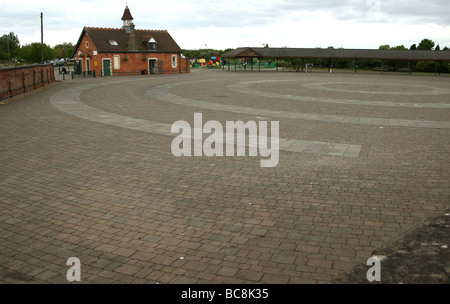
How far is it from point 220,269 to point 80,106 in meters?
16.8

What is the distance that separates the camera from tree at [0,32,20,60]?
124062 millimetres

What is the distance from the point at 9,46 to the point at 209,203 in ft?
494

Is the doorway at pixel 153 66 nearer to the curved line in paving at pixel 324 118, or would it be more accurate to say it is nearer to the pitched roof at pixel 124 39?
the pitched roof at pixel 124 39

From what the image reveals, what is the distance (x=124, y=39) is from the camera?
53.1 metres

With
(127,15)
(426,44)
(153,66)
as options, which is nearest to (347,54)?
(153,66)

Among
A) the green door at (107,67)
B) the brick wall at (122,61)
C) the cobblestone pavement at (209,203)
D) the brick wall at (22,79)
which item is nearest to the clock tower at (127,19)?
the brick wall at (122,61)

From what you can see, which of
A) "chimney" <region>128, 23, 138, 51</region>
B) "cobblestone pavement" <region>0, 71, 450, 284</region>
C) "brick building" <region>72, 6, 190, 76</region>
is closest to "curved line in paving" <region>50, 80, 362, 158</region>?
"cobblestone pavement" <region>0, 71, 450, 284</region>

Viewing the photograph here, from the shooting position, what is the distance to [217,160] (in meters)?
9.98

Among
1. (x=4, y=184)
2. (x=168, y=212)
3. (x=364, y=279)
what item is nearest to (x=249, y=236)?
(x=168, y=212)

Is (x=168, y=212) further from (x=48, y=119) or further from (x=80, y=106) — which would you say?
(x=80, y=106)

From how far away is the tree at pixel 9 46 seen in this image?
12406cm

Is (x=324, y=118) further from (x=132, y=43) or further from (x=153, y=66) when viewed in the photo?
(x=153, y=66)

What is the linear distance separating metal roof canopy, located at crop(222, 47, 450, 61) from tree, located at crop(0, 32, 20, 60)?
86.5 meters
